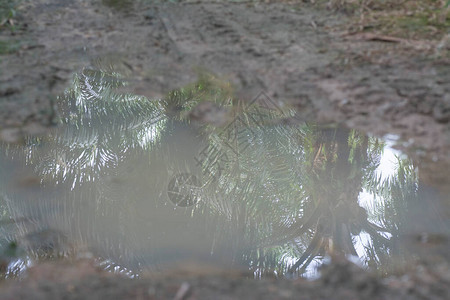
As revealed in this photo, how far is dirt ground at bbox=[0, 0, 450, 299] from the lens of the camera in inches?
75.8

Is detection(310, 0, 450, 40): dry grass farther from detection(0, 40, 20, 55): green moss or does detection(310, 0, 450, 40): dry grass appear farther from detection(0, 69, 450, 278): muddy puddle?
detection(0, 40, 20, 55): green moss

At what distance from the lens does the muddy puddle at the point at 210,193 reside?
7.16ft

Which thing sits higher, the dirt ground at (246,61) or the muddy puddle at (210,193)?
the dirt ground at (246,61)

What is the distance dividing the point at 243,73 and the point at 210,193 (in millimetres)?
1188

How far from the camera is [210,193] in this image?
8.42ft

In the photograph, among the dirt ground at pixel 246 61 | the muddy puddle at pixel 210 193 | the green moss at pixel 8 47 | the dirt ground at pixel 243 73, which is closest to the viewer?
the dirt ground at pixel 243 73

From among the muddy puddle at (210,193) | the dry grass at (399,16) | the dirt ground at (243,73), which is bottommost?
the muddy puddle at (210,193)

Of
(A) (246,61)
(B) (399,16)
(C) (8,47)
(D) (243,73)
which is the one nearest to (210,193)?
(D) (243,73)

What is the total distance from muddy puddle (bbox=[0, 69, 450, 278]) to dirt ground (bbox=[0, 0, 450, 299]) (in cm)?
11

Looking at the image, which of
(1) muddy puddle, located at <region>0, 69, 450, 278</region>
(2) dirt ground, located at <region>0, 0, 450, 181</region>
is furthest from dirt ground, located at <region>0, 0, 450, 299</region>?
(1) muddy puddle, located at <region>0, 69, 450, 278</region>

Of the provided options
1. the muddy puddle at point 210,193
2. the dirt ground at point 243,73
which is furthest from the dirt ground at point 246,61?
the muddy puddle at point 210,193

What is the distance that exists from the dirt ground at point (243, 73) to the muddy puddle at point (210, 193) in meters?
0.11

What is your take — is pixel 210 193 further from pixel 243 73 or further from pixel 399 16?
pixel 399 16

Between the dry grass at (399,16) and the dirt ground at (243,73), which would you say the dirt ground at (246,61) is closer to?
the dirt ground at (243,73)
